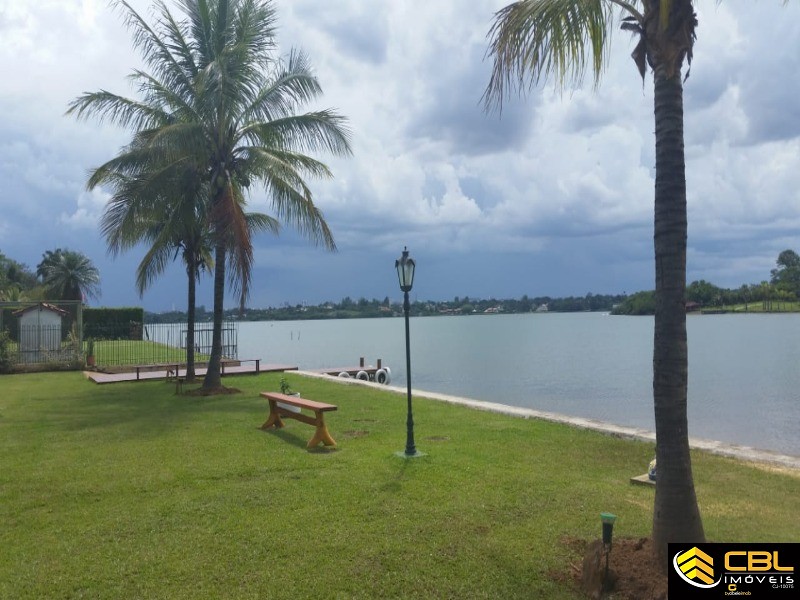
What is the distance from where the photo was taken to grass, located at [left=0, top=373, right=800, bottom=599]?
444cm

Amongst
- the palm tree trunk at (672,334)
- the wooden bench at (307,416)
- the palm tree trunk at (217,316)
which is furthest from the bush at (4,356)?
the palm tree trunk at (672,334)

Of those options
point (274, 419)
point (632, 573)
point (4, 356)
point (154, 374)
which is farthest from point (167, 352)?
point (632, 573)

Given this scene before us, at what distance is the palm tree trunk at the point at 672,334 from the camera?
13.9ft

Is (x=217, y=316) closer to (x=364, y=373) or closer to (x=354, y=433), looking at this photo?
(x=354, y=433)

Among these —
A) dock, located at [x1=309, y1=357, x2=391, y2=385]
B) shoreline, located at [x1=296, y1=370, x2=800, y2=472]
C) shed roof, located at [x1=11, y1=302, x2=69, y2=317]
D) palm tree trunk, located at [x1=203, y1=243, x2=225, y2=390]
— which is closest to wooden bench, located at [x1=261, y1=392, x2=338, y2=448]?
shoreline, located at [x1=296, y1=370, x2=800, y2=472]

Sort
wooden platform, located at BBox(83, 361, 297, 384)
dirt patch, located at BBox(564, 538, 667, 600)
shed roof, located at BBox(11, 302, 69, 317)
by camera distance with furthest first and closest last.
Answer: shed roof, located at BBox(11, 302, 69, 317)
wooden platform, located at BBox(83, 361, 297, 384)
dirt patch, located at BBox(564, 538, 667, 600)

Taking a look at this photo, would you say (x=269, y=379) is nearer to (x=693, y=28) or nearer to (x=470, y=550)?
(x=470, y=550)

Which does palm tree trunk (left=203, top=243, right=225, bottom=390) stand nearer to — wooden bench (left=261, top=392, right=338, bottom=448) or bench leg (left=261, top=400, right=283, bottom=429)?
wooden bench (left=261, top=392, right=338, bottom=448)

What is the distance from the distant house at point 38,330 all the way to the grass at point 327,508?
12.5 m

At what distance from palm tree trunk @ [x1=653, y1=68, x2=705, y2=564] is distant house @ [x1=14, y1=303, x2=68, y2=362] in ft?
72.0

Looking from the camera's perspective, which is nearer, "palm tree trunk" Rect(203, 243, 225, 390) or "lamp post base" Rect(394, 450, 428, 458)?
"lamp post base" Rect(394, 450, 428, 458)

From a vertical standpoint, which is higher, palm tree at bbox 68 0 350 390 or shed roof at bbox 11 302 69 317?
palm tree at bbox 68 0 350 390

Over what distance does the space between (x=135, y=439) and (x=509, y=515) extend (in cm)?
622

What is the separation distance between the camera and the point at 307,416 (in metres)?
9.37
